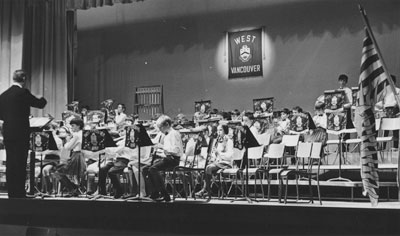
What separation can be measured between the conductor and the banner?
778 cm

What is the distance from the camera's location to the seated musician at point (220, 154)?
28.5 ft

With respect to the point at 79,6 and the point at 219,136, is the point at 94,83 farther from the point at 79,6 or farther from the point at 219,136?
the point at 219,136

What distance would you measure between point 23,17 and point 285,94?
22.2 ft

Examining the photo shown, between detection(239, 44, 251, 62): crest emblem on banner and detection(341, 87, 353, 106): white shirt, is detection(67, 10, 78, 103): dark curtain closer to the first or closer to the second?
detection(239, 44, 251, 62): crest emblem on banner

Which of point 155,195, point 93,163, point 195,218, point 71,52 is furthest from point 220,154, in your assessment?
point 71,52

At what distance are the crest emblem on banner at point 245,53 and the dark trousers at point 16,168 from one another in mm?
8133

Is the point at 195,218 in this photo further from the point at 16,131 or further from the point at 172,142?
the point at 16,131

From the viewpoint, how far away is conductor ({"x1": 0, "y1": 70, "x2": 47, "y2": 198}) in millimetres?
7742

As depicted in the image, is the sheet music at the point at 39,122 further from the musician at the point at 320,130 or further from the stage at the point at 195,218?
the musician at the point at 320,130

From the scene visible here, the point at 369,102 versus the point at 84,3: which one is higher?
the point at 84,3

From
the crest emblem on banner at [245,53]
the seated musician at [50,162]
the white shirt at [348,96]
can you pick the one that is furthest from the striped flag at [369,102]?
the crest emblem on banner at [245,53]

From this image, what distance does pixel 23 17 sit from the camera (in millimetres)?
14641

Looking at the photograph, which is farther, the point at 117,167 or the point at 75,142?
the point at 75,142

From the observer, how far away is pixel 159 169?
8.19 m
